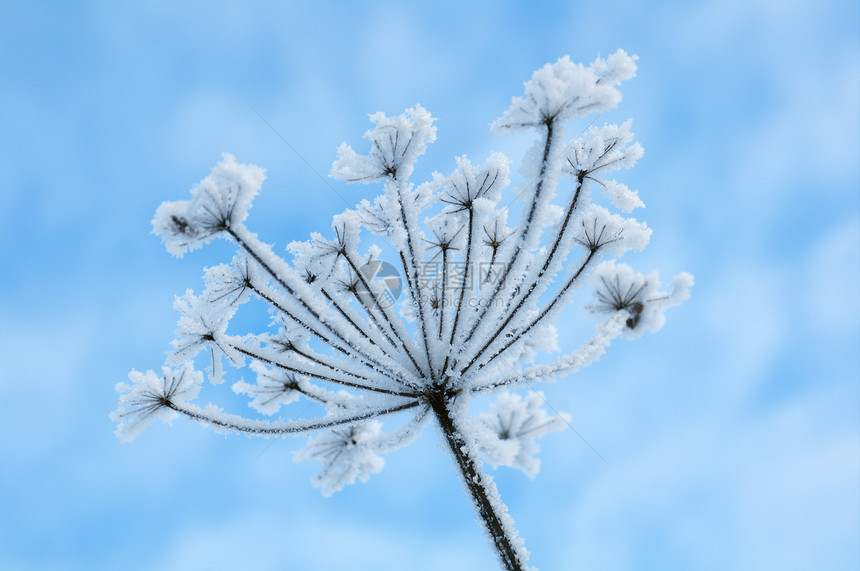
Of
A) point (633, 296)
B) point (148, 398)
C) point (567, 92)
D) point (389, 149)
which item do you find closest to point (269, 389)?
point (148, 398)

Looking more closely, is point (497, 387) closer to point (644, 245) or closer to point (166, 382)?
point (644, 245)

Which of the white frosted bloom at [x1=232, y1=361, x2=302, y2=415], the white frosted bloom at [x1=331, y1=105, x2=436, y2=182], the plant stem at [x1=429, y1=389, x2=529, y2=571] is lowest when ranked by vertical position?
the plant stem at [x1=429, y1=389, x2=529, y2=571]

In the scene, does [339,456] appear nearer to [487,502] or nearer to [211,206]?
[487,502]

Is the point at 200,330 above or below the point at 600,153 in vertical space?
above

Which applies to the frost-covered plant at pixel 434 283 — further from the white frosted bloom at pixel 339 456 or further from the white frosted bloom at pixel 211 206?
the white frosted bloom at pixel 339 456

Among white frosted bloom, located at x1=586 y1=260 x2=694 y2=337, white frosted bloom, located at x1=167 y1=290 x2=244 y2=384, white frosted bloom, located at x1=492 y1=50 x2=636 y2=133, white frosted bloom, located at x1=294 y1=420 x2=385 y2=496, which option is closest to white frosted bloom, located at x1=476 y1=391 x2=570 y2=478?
white frosted bloom, located at x1=294 y1=420 x2=385 y2=496

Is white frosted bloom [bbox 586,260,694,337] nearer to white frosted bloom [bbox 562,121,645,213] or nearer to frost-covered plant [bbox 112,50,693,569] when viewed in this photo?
frost-covered plant [bbox 112,50,693,569]
